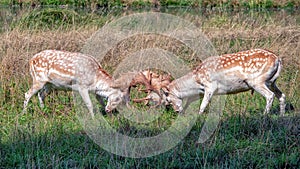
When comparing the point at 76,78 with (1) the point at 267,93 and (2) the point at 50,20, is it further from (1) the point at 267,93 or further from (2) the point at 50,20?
(2) the point at 50,20

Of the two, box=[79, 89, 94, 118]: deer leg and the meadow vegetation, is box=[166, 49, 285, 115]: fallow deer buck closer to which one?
box=[79, 89, 94, 118]: deer leg

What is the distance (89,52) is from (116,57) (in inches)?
36.4

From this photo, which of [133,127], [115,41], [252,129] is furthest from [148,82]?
[115,41]

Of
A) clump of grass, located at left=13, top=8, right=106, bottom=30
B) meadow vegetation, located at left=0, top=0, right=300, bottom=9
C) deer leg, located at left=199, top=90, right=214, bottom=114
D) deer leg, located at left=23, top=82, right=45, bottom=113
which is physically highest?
deer leg, located at left=199, top=90, right=214, bottom=114

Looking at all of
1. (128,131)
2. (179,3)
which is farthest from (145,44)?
(179,3)

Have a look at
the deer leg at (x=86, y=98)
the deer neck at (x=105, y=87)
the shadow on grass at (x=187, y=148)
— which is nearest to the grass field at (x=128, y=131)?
the shadow on grass at (x=187, y=148)

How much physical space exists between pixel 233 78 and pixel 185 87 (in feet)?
2.50

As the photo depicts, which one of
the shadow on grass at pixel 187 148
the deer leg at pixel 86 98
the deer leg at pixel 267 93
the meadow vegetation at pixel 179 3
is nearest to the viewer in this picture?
the shadow on grass at pixel 187 148

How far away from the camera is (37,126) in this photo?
23.7 ft

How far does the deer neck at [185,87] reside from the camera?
892 cm

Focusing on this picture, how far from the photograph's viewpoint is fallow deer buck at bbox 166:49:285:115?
8453 millimetres

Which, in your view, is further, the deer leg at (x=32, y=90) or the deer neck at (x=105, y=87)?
the deer leg at (x=32, y=90)

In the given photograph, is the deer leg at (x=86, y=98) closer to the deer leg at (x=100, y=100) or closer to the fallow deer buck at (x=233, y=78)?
the deer leg at (x=100, y=100)

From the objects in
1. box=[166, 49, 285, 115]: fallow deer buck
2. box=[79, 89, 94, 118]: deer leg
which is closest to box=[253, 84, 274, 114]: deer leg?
box=[166, 49, 285, 115]: fallow deer buck
